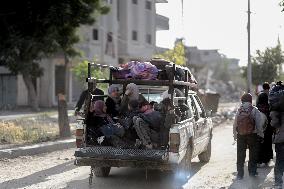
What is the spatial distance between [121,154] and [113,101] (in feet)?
5.42

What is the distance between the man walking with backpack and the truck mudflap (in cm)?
166

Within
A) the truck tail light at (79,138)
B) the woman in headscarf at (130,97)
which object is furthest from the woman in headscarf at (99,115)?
the woman in headscarf at (130,97)

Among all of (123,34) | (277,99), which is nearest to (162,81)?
(277,99)

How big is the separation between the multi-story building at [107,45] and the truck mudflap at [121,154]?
961 inches

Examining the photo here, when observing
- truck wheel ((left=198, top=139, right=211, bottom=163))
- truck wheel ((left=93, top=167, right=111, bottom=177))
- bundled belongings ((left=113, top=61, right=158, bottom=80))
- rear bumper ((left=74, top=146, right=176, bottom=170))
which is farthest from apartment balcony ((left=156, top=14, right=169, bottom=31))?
rear bumper ((left=74, top=146, right=176, bottom=170))

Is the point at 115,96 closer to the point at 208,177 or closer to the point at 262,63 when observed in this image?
the point at 208,177

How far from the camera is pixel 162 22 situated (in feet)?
197

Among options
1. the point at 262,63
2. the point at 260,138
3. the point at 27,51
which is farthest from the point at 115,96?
the point at 262,63

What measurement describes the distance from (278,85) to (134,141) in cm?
266

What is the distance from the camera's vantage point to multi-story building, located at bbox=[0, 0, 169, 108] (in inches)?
1533

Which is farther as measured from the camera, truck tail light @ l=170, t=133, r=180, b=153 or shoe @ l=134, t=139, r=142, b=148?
shoe @ l=134, t=139, r=142, b=148

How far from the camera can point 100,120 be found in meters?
9.97

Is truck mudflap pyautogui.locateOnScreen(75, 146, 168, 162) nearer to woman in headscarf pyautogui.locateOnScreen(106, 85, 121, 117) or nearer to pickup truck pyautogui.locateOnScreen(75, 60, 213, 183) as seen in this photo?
pickup truck pyautogui.locateOnScreen(75, 60, 213, 183)

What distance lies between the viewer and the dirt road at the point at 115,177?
975 centimetres
